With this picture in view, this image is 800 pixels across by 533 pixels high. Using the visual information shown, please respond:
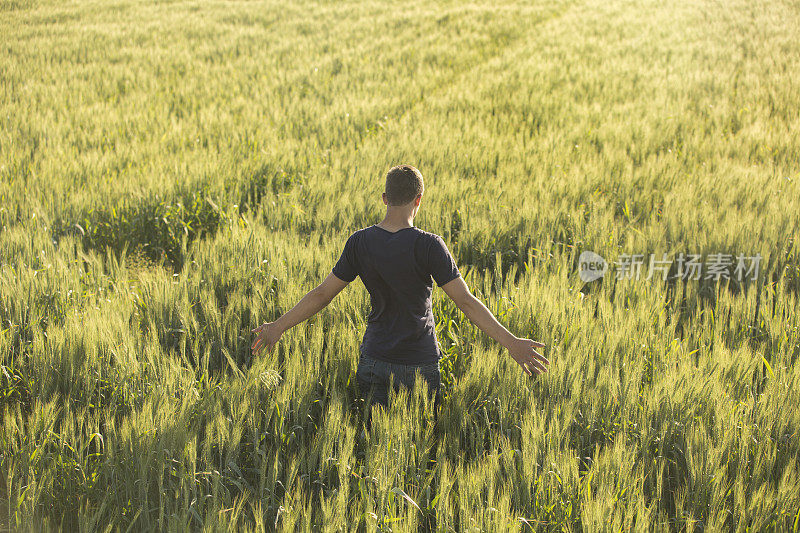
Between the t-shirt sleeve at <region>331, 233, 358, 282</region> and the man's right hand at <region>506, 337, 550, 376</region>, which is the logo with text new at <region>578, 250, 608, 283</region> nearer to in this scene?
the man's right hand at <region>506, 337, 550, 376</region>

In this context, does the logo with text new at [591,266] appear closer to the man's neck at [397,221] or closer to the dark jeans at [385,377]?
the dark jeans at [385,377]

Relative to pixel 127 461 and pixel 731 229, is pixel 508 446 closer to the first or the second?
pixel 127 461

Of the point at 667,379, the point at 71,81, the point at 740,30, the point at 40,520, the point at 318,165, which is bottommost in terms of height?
the point at 40,520

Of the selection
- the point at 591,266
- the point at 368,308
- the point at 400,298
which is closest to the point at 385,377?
the point at 400,298

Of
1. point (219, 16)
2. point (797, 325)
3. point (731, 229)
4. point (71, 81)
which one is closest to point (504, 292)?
point (797, 325)

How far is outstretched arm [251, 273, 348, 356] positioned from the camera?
2.33 m

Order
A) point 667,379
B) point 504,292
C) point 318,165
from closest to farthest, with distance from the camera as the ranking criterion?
point 667,379
point 504,292
point 318,165

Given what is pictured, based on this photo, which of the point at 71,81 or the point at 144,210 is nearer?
the point at 144,210

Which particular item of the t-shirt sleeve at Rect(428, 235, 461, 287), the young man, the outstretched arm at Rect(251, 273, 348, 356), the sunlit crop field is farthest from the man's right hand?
the outstretched arm at Rect(251, 273, 348, 356)

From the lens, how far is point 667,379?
7.30 ft

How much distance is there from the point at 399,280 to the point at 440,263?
179 mm

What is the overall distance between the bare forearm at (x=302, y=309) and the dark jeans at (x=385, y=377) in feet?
0.98

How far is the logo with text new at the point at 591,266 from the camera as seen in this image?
11.5ft

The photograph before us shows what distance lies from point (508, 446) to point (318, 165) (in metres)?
3.91
